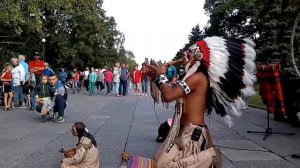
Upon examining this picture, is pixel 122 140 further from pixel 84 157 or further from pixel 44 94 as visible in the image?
pixel 44 94

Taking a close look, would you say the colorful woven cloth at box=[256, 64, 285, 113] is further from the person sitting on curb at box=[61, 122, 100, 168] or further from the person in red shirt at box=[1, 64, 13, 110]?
the person in red shirt at box=[1, 64, 13, 110]

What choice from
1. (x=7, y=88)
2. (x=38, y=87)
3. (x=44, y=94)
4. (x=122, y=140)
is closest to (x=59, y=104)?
(x=44, y=94)

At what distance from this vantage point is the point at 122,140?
29.7 ft

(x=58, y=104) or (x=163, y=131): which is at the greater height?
(x=58, y=104)

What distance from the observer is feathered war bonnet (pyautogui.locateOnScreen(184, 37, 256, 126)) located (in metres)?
4.13

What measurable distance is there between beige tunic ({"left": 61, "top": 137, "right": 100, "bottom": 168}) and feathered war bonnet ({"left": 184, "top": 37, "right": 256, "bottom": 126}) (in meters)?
2.45

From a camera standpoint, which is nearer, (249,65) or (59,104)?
(249,65)

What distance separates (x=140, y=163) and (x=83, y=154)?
2195 mm

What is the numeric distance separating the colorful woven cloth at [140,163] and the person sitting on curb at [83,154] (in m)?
2.12

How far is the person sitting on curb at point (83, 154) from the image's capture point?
6.18 meters

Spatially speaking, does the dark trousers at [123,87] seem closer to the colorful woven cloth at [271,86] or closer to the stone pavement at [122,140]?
the stone pavement at [122,140]

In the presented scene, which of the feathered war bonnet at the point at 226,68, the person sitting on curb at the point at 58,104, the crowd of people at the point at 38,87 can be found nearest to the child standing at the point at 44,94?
the crowd of people at the point at 38,87

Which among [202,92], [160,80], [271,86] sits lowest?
[271,86]

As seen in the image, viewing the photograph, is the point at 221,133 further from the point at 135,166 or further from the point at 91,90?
the point at 91,90
